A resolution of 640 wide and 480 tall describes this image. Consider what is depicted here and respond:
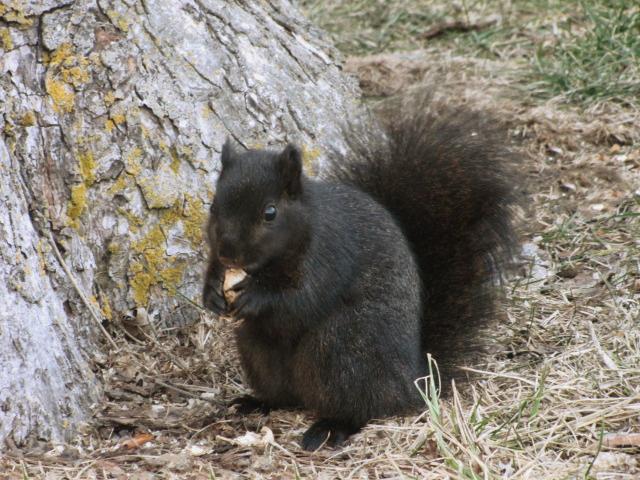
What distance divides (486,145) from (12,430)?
76.0 inches

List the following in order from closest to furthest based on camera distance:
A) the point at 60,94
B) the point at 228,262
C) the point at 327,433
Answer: the point at 228,262 → the point at 327,433 → the point at 60,94

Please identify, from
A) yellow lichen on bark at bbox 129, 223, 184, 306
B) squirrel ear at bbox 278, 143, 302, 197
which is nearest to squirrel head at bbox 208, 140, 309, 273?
squirrel ear at bbox 278, 143, 302, 197

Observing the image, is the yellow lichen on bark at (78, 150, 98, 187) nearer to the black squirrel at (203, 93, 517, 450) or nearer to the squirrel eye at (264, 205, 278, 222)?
the black squirrel at (203, 93, 517, 450)

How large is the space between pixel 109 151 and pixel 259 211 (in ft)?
3.54

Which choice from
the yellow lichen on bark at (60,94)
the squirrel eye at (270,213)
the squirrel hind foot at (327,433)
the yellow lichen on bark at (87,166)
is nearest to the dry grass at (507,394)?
the squirrel hind foot at (327,433)

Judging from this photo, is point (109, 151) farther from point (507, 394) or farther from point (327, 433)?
point (507, 394)

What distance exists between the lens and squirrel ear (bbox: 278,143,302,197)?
3.14 metres

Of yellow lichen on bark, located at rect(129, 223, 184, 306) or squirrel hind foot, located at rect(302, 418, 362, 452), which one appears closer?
squirrel hind foot, located at rect(302, 418, 362, 452)

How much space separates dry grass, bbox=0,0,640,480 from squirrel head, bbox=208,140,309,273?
0.64 meters

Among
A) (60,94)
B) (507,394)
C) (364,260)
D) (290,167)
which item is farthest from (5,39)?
(507,394)

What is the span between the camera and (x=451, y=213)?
11.7 ft

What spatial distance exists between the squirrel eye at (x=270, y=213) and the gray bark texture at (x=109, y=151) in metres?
0.87

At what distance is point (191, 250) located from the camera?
4051 millimetres

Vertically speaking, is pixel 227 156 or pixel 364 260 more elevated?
pixel 227 156
